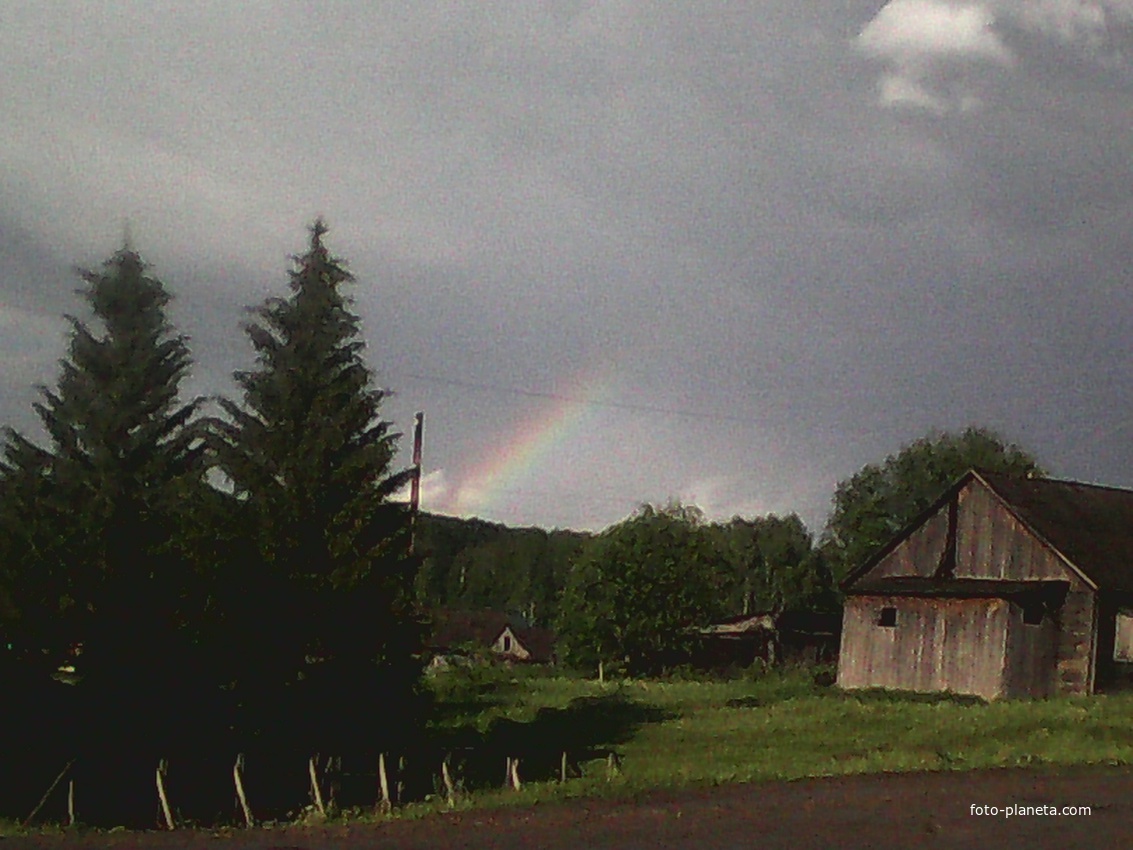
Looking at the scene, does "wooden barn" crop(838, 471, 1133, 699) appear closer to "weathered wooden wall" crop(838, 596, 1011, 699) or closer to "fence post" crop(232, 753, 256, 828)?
"weathered wooden wall" crop(838, 596, 1011, 699)

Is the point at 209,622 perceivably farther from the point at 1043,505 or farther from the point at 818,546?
the point at 818,546

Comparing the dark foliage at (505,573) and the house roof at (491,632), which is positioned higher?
the dark foliage at (505,573)

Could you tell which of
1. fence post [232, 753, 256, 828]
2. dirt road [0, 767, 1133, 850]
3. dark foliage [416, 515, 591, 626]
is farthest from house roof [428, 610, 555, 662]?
dirt road [0, 767, 1133, 850]

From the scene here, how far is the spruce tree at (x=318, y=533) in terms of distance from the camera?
29.4 metres

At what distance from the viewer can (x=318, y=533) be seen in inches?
1258

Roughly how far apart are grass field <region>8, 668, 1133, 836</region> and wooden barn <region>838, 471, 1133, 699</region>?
5.88ft

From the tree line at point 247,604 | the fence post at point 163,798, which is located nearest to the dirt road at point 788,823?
the fence post at point 163,798

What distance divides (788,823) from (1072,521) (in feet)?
90.8

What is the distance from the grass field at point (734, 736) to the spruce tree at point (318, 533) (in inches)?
105

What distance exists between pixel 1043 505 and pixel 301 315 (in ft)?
75.8

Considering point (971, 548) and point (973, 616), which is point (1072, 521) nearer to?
point (971, 548)

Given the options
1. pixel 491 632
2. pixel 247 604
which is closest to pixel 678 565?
pixel 247 604

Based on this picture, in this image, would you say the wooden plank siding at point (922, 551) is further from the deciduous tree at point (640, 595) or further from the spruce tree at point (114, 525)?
the spruce tree at point (114, 525)

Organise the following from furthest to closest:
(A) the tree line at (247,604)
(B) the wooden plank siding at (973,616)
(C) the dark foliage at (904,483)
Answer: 1. (C) the dark foliage at (904,483)
2. (B) the wooden plank siding at (973,616)
3. (A) the tree line at (247,604)
